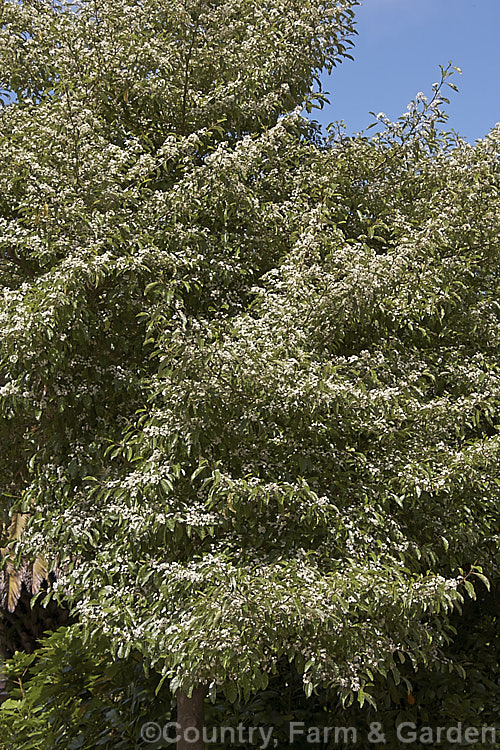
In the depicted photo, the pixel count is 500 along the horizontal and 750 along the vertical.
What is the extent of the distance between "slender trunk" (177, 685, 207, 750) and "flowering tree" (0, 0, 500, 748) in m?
0.02

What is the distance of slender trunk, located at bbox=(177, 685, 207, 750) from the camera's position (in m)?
4.44

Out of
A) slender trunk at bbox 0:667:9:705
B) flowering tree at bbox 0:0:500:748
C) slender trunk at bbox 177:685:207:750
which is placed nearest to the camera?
flowering tree at bbox 0:0:500:748

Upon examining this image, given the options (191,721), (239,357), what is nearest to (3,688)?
(191,721)

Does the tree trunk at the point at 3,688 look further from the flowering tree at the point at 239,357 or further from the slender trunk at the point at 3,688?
the flowering tree at the point at 239,357

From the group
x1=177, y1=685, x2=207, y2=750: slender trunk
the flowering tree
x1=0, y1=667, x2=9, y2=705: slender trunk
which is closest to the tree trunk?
x1=0, y1=667, x2=9, y2=705: slender trunk

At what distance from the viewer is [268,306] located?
4.06 metres

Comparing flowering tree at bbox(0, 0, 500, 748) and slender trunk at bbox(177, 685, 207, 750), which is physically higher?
flowering tree at bbox(0, 0, 500, 748)

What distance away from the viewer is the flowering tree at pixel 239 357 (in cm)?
352

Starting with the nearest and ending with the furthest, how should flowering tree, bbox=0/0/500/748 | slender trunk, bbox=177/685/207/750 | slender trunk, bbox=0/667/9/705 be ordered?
1. flowering tree, bbox=0/0/500/748
2. slender trunk, bbox=177/685/207/750
3. slender trunk, bbox=0/667/9/705

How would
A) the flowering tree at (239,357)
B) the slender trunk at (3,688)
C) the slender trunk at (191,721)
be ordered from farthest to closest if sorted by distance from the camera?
the slender trunk at (3,688) < the slender trunk at (191,721) < the flowering tree at (239,357)

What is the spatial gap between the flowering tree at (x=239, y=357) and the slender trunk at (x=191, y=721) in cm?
2

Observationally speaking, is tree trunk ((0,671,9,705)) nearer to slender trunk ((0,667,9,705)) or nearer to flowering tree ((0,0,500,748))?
slender trunk ((0,667,9,705))

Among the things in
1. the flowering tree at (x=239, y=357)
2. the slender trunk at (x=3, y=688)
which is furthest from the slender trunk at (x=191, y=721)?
the slender trunk at (x=3, y=688)

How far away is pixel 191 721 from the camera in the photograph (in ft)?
14.7
